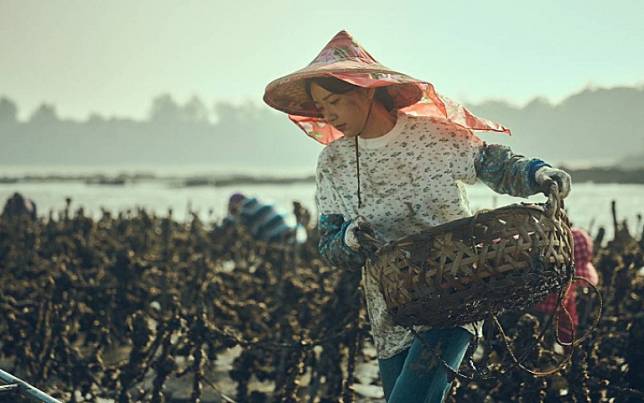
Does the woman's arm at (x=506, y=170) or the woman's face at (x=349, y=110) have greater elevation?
the woman's face at (x=349, y=110)

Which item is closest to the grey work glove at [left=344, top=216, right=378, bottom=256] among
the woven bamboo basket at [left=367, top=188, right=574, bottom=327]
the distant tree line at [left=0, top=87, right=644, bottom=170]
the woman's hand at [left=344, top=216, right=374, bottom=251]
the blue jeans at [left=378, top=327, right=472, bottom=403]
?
the woman's hand at [left=344, top=216, right=374, bottom=251]

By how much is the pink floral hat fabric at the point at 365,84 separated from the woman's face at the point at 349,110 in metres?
0.08

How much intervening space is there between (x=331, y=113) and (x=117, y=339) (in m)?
4.25

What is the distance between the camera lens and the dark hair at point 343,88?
3023 mm

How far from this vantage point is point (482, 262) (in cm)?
261

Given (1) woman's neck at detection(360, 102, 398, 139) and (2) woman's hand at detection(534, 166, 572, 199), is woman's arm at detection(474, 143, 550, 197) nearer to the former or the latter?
(2) woman's hand at detection(534, 166, 572, 199)

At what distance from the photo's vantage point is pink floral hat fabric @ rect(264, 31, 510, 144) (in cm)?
297

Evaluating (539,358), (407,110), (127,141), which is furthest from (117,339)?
(127,141)

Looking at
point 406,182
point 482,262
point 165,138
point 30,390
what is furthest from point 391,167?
point 165,138

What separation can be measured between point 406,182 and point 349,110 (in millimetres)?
298

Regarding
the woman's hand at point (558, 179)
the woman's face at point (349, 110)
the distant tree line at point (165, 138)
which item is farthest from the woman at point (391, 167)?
the distant tree line at point (165, 138)

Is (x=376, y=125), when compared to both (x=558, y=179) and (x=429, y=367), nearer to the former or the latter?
(x=558, y=179)

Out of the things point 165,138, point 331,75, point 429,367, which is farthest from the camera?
point 165,138

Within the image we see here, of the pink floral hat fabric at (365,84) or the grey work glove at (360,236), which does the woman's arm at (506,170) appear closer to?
the pink floral hat fabric at (365,84)
